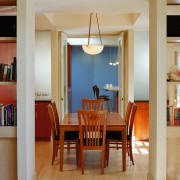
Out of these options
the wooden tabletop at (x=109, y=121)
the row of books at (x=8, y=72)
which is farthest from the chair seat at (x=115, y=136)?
the row of books at (x=8, y=72)

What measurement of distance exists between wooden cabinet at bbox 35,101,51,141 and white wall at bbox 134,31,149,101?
197 centimetres

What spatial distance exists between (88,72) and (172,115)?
8789 millimetres

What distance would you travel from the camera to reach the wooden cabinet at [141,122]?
246 inches

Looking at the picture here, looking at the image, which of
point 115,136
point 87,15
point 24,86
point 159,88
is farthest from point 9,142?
point 87,15

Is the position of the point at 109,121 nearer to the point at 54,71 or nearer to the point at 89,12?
the point at 89,12

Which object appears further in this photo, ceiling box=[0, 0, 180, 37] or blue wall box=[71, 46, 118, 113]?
blue wall box=[71, 46, 118, 113]

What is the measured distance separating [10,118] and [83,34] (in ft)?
13.1

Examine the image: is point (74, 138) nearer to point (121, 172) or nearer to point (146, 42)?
point (121, 172)

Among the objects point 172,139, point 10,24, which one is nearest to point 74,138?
point 172,139

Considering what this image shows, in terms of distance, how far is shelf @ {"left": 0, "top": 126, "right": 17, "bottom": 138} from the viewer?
345cm

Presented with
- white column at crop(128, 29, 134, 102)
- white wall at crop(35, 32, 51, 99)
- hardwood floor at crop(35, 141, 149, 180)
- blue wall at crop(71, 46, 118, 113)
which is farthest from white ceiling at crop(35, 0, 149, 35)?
blue wall at crop(71, 46, 118, 113)

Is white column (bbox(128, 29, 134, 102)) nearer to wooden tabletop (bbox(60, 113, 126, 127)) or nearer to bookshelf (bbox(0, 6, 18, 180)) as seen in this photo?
wooden tabletop (bbox(60, 113, 126, 127))

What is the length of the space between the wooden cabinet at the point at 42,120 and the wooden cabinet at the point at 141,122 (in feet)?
6.10

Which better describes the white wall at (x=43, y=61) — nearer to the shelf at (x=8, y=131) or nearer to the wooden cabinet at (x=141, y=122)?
the wooden cabinet at (x=141, y=122)
